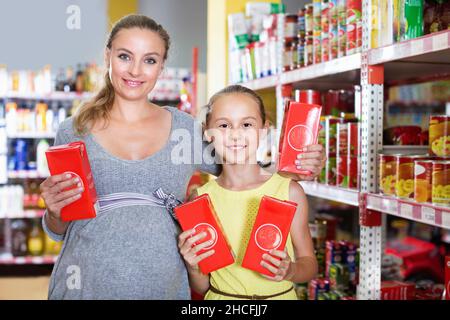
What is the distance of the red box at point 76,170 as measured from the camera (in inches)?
54.8

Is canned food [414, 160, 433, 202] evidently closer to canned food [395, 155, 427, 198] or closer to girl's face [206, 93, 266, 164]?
canned food [395, 155, 427, 198]

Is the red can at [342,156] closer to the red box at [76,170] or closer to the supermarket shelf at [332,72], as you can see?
the supermarket shelf at [332,72]

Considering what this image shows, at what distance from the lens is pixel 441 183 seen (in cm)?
171

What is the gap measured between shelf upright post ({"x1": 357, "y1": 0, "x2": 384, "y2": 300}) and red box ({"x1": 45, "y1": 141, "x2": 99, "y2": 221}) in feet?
3.69

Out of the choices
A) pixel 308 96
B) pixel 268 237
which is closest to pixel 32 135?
pixel 308 96

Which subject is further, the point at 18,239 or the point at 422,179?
the point at 18,239

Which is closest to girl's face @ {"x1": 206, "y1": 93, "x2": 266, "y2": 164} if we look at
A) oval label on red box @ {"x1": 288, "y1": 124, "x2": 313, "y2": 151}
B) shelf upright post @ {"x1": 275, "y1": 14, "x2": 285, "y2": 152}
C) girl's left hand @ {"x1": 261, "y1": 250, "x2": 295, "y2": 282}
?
oval label on red box @ {"x1": 288, "y1": 124, "x2": 313, "y2": 151}

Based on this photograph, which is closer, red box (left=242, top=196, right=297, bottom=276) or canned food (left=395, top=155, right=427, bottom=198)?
red box (left=242, top=196, right=297, bottom=276)

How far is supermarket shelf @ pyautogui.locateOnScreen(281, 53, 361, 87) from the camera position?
221cm

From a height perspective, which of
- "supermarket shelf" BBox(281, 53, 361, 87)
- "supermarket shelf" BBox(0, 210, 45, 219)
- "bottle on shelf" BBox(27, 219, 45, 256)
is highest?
"supermarket shelf" BBox(281, 53, 361, 87)

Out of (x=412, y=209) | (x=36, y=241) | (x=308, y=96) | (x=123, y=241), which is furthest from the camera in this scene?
(x=36, y=241)

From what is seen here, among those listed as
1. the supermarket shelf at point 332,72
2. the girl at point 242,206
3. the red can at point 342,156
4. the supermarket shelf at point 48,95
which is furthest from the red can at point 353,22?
the supermarket shelf at point 48,95

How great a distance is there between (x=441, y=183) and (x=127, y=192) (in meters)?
0.99

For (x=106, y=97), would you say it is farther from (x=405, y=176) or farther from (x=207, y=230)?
(x=405, y=176)
